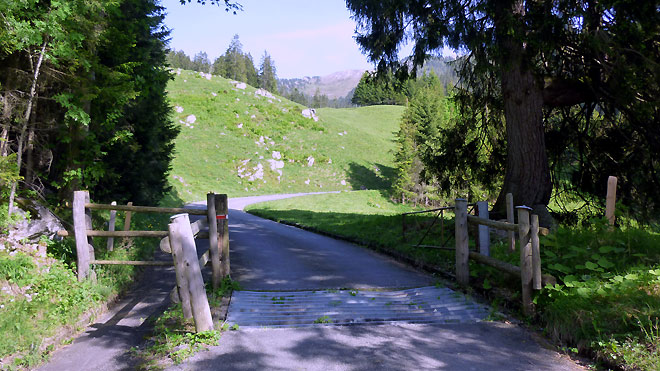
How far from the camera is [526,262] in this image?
5730 millimetres

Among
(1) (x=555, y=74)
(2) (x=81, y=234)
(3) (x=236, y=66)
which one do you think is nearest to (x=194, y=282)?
(2) (x=81, y=234)

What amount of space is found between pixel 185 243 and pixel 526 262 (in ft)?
13.9

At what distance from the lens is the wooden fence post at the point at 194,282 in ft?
16.9

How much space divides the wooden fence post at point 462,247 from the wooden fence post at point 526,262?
1.55 meters

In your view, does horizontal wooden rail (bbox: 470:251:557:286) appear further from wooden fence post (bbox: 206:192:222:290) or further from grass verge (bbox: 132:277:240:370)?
wooden fence post (bbox: 206:192:222:290)

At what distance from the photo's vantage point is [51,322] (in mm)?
5566

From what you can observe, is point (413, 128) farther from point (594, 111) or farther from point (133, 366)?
point (133, 366)

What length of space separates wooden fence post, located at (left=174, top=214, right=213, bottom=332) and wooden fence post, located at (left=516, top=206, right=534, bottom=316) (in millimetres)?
3939

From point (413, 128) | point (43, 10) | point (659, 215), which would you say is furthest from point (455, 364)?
point (413, 128)

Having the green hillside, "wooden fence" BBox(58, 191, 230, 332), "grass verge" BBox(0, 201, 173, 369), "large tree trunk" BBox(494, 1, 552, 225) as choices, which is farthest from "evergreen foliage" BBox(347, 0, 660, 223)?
the green hillside

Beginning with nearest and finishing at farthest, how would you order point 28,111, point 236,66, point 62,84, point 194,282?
point 194,282, point 28,111, point 62,84, point 236,66

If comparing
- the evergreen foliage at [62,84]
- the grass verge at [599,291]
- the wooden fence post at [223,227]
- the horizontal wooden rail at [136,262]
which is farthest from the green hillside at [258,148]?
the grass verge at [599,291]

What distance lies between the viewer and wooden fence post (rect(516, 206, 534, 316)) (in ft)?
18.8

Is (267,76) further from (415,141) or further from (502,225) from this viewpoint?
(502,225)
